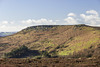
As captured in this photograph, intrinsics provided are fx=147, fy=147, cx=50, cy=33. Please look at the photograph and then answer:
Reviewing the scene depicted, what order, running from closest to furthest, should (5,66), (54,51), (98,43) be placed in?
(5,66)
(98,43)
(54,51)

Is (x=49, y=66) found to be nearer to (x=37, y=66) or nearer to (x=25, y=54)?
(x=37, y=66)

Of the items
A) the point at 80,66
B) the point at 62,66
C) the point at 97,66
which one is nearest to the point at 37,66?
the point at 62,66

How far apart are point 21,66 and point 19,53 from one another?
3498 inches

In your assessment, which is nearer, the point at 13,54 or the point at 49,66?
the point at 49,66

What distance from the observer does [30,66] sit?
801 inches

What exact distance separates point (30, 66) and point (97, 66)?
361 inches

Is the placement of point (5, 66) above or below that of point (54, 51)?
above

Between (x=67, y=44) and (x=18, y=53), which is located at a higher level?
(x=67, y=44)

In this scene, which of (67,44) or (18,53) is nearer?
(18,53)

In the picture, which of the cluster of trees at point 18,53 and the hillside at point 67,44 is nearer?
the cluster of trees at point 18,53

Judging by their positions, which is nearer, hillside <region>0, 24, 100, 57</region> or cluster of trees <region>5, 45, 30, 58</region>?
cluster of trees <region>5, 45, 30, 58</region>

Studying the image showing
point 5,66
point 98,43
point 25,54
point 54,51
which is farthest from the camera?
point 54,51

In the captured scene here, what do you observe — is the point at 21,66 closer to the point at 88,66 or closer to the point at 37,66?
the point at 37,66

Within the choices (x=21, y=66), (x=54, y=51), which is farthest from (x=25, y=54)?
(x=21, y=66)
